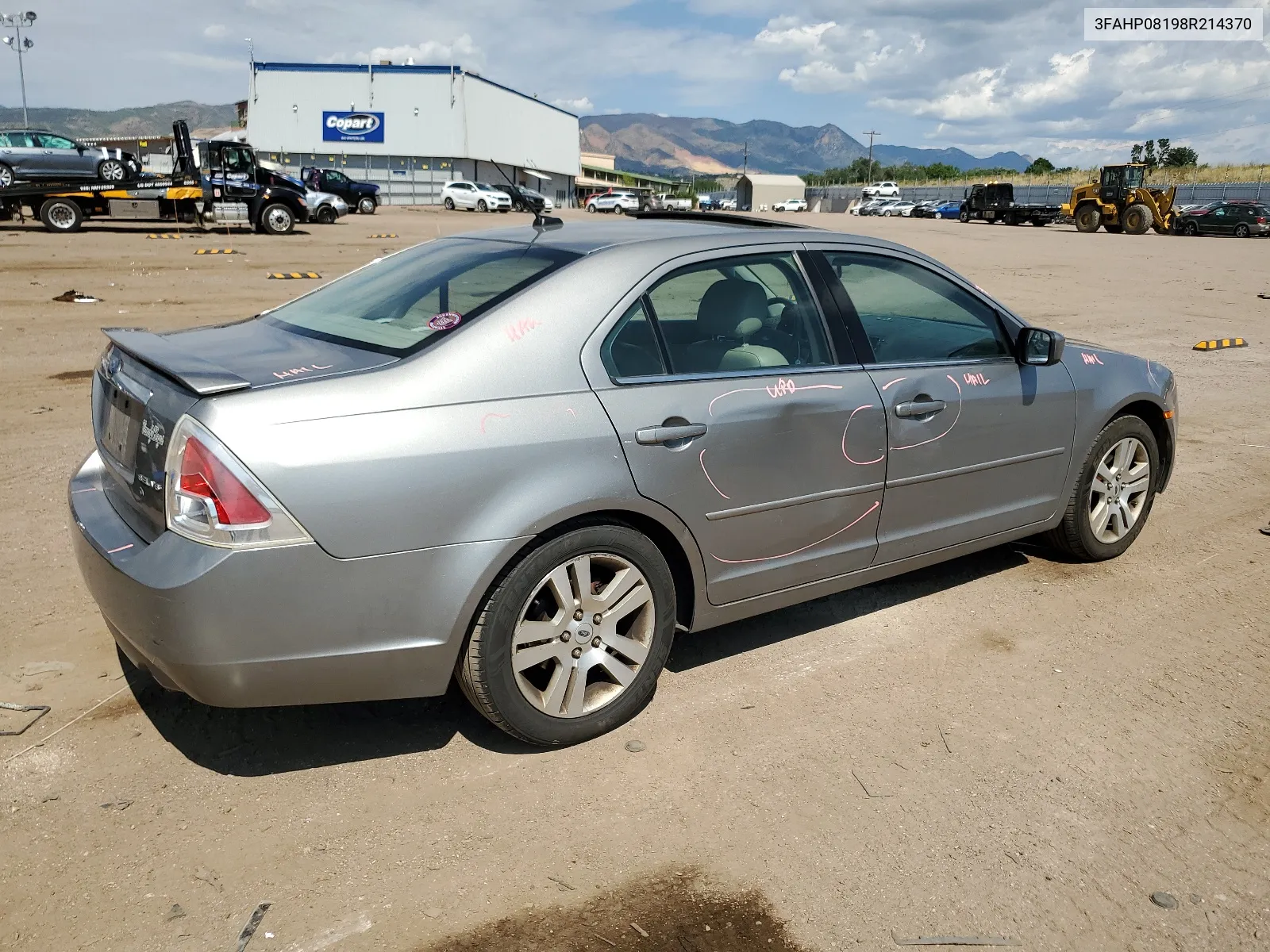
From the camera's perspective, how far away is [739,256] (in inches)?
147

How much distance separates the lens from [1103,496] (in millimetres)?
4945

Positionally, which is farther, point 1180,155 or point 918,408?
point 1180,155

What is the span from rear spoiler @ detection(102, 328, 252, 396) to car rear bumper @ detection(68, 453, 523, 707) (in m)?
0.42

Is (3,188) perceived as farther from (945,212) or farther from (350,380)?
(945,212)

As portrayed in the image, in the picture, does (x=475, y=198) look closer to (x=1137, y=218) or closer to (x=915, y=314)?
(x=1137, y=218)

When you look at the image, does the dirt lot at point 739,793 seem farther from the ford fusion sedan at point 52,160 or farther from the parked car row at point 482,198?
the parked car row at point 482,198

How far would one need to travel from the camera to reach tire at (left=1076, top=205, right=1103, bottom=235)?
38219 mm

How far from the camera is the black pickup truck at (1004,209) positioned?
43.1 meters

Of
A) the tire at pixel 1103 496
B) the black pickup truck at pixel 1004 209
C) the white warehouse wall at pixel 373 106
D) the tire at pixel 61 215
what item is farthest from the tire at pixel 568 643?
the white warehouse wall at pixel 373 106

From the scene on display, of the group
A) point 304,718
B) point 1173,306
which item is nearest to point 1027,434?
point 304,718

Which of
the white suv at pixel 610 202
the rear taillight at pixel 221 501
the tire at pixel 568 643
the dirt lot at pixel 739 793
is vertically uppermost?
the white suv at pixel 610 202

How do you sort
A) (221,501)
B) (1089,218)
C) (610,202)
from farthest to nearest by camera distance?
(610,202) → (1089,218) → (221,501)

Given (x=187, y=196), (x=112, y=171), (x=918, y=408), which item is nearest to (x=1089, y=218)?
(x=187, y=196)

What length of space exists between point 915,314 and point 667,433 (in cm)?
185
